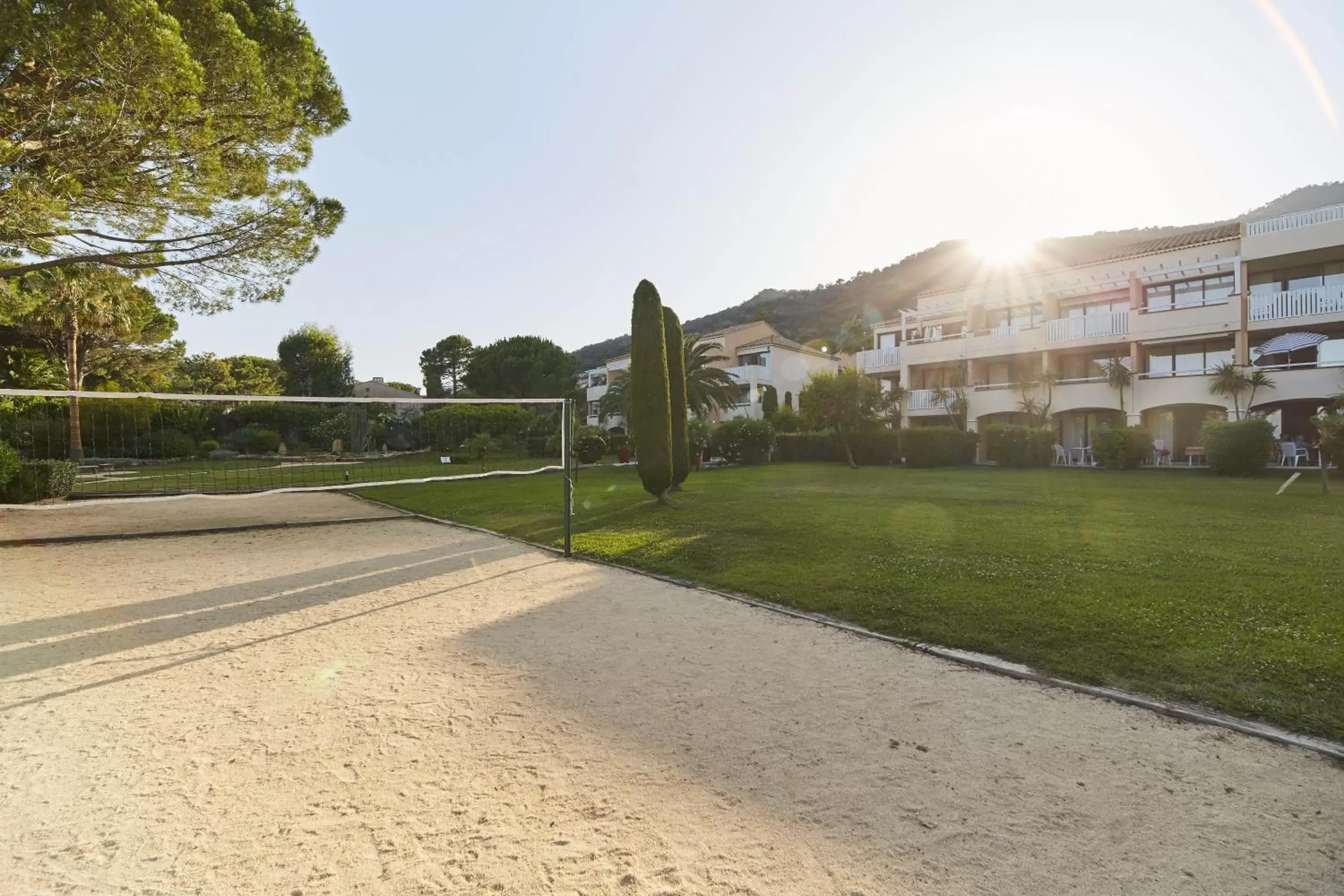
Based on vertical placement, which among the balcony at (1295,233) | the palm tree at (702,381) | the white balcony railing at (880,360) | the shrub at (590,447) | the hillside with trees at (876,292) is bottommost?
the shrub at (590,447)

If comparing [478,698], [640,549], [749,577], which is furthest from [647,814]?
[640,549]

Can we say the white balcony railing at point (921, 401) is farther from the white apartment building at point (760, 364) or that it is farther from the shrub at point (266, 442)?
the shrub at point (266, 442)

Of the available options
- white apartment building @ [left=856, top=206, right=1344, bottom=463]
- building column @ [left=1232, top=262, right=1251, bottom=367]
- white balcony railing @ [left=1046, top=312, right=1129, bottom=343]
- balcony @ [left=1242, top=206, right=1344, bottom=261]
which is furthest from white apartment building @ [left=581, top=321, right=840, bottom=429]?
balcony @ [left=1242, top=206, right=1344, bottom=261]

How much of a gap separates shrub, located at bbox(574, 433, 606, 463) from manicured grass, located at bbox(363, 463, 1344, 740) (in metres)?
11.7

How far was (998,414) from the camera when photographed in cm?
3073

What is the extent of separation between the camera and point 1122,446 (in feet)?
75.1

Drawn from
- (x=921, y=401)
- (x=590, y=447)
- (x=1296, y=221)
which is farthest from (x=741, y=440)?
(x=1296, y=221)

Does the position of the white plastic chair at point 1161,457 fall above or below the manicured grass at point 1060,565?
above

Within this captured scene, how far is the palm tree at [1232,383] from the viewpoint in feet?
73.0

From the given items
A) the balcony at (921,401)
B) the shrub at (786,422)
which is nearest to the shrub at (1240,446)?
the balcony at (921,401)

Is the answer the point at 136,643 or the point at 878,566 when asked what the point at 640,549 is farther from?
the point at 136,643

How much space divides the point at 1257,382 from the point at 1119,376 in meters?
4.18

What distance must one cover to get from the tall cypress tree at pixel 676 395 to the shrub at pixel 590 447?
10.6 m

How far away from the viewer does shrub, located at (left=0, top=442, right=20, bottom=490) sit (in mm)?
→ 14977
